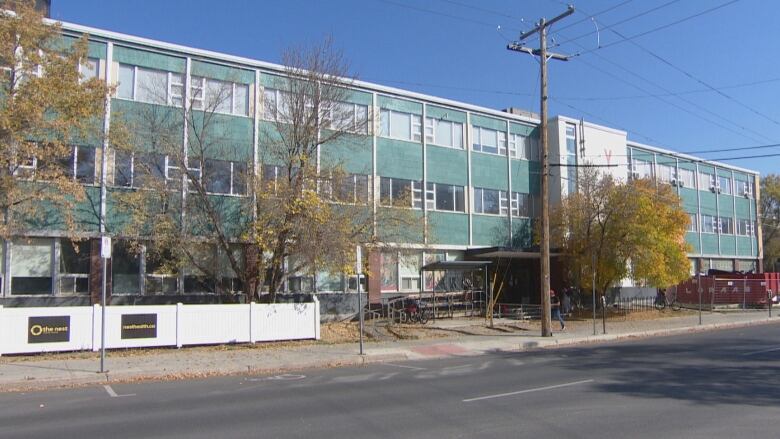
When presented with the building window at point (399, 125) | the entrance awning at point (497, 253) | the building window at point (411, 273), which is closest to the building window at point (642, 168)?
the entrance awning at point (497, 253)

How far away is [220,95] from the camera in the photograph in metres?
24.0

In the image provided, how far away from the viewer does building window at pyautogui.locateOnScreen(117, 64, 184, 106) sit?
2378 centimetres

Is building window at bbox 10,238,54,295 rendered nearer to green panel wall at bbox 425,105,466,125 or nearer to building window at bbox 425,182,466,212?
building window at bbox 425,182,466,212

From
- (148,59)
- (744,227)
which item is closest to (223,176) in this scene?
(148,59)

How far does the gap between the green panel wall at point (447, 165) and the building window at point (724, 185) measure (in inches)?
1081

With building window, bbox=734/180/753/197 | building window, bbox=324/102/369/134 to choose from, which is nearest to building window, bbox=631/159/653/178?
building window, bbox=734/180/753/197

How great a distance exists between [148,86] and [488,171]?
17.3 meters

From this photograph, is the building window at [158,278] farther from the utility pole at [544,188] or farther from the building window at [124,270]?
the utility pole at [544,188]

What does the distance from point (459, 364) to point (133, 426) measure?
363 inches

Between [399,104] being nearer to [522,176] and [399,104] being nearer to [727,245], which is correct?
[522,176]

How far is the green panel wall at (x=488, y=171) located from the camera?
3350cm


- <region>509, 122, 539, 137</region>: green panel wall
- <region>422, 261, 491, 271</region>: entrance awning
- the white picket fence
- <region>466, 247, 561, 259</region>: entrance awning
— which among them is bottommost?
the white picket fence

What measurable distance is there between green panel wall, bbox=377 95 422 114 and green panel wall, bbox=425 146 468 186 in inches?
76.3

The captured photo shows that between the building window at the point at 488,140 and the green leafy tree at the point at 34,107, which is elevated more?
the building window at the point at 488,140
